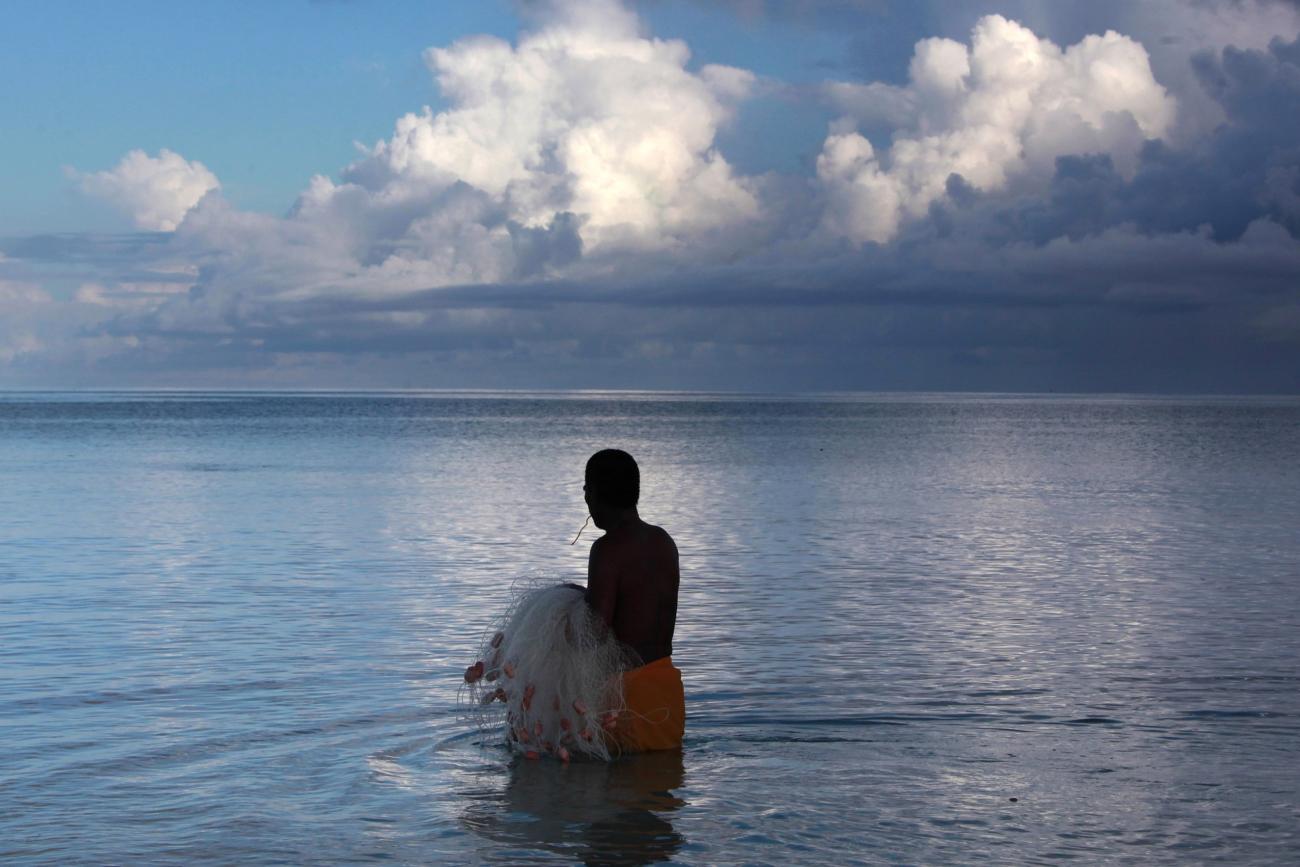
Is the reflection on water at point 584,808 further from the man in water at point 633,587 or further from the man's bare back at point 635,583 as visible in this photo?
the man's bare back at point 635,583

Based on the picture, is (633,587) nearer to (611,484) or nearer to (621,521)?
(621,521)

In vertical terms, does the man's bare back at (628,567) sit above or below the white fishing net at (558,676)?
above

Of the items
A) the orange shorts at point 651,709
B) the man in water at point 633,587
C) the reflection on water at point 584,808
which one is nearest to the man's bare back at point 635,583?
the man in water at point 633,587

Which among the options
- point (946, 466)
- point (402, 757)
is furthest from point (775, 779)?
point (946, 466)

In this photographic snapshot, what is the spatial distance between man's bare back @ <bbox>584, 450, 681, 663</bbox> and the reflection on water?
0.72 metres

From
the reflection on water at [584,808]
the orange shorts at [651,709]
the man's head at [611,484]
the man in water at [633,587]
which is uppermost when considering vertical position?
the man's head at [611,484]

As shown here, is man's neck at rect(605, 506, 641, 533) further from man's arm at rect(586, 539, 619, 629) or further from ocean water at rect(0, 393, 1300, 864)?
ocean water at rect(0, 393, 1300, 864)

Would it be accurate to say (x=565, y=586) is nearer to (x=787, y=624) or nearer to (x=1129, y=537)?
(x=787, y=624)

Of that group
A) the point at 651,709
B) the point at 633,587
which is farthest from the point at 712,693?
the point at 633,587

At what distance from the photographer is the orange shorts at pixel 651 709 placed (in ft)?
29.0

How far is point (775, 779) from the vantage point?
855 cm

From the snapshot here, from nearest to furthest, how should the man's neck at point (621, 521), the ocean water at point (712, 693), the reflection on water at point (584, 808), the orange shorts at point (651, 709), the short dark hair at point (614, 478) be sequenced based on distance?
the reflection on water at point (584, 808) < the ocean water at point (712, 693) < the short dark hair at point (614, 478) < the man's neck at point (621, 521) < the orange shorts at point (651, 709)

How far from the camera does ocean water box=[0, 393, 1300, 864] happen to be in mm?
7531

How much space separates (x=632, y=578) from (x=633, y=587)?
57mm
